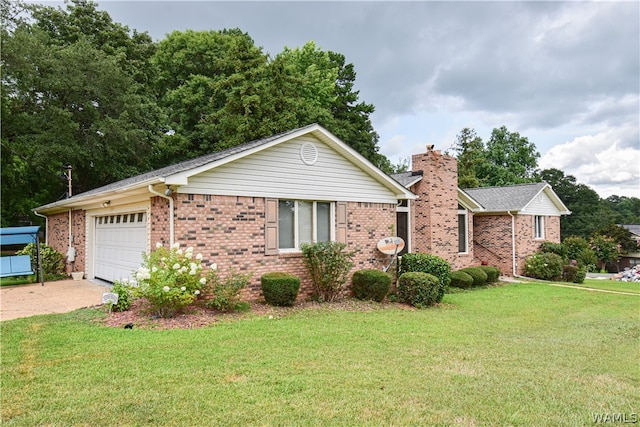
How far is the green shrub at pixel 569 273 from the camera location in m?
18.2

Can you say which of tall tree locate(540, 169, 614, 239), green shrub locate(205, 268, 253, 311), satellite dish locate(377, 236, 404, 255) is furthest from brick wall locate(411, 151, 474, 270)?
tall tree locate(540, 169, 614, 239)

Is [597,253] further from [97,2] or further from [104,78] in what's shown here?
[97,2]

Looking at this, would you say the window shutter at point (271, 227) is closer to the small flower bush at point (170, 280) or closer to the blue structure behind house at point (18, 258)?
the small flower bush at point (170, 280)

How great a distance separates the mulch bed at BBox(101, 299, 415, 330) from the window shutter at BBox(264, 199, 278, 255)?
133 centimetres

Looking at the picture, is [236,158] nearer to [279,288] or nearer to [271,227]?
[271,227]

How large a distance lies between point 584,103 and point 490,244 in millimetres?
7191

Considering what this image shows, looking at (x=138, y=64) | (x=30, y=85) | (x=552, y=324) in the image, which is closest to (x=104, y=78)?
(x=30, y=85)

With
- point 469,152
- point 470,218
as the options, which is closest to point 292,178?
point 470,218

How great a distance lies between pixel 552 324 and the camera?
8492mm

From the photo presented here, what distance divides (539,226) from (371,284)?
46.2 feet

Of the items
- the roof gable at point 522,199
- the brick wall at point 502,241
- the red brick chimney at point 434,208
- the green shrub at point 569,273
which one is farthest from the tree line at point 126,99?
the green shrub at point 569,273

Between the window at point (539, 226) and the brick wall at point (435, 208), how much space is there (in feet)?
22.8

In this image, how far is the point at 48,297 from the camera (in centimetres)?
1018

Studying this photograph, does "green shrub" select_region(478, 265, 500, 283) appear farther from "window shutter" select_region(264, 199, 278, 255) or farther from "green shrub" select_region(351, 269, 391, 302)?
"window shutter" select_region(264, 199, 278, 255)
